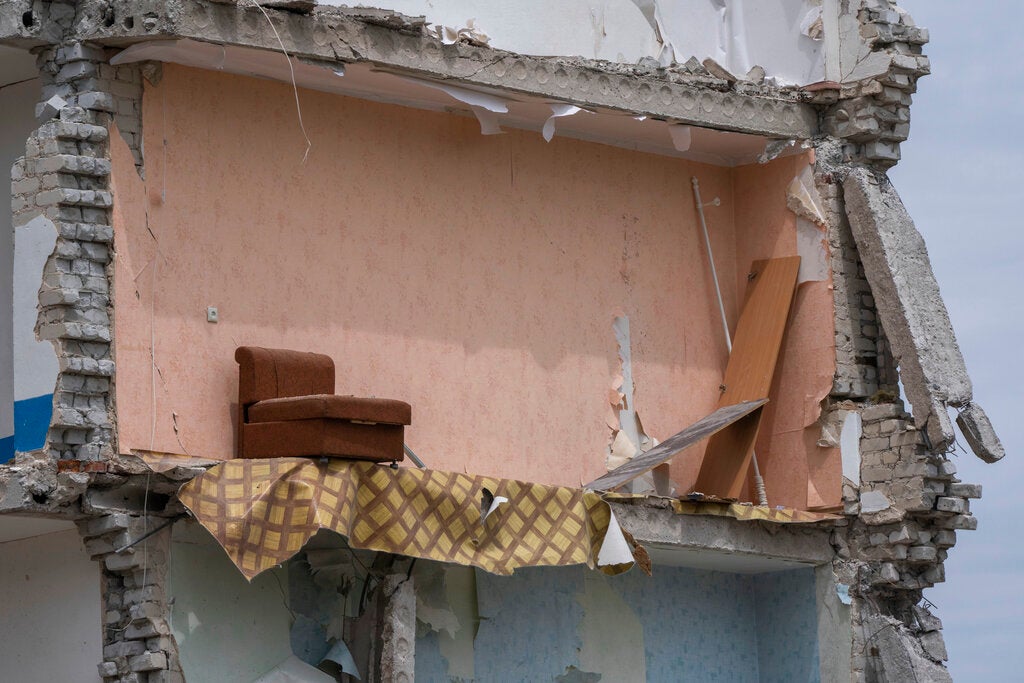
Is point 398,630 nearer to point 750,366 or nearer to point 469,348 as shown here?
point 469,348

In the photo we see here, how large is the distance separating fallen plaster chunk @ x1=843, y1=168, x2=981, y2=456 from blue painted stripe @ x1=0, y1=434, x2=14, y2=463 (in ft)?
19.1

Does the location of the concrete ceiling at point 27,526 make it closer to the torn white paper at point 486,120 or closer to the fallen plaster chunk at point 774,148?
the torn white paper at point 486,120

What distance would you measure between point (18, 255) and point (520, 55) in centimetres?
344

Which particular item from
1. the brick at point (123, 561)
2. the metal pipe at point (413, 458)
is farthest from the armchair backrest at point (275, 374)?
the brick at point (123, 561)

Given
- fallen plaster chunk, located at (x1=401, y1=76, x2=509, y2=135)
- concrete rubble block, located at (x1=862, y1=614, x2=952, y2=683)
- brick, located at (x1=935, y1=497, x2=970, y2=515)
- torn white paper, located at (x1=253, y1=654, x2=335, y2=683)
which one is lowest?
concrete rubble block, located at (x1=862, y1=614, x2=952, y2=683)

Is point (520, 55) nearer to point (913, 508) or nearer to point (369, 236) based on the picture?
point (369, 236)

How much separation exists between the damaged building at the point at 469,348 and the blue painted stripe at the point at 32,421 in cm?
2

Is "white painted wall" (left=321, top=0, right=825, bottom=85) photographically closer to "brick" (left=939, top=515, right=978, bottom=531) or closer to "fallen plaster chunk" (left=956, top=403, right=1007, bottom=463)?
"fallen plaster chunk" (left=956, top=403, right=1007, bottom=463)

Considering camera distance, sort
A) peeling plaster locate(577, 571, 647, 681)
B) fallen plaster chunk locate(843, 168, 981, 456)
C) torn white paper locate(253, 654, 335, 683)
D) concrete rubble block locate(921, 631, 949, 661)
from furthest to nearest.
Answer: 1. concrete rubble block locate(921, 631, 949, 661)
2. peeling plaster locate(577, 571, 647, 681)
3. fallen plaster chunk locate(843, 168, 981, 456)
4. torn white paper locate(253, 654, 335, 683)

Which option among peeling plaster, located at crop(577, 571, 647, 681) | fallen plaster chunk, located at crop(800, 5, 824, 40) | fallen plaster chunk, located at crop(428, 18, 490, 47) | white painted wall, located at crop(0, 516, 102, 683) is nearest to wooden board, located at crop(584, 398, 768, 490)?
peeling plaster, located at crop(577, 571, 647, 681)

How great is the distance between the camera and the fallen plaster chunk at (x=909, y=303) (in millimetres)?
12922

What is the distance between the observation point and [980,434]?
12906 millimetres

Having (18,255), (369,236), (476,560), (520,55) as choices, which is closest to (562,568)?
(476,560)

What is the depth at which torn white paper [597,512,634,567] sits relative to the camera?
11750mm
